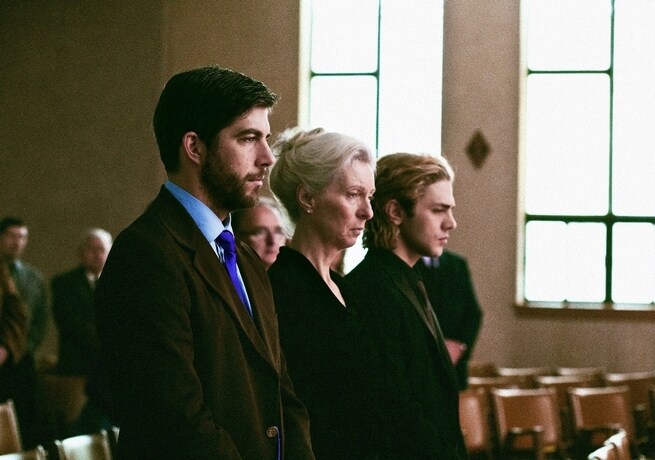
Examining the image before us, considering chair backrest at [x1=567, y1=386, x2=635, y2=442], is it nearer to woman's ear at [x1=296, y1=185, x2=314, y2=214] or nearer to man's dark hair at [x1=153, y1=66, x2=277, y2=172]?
woman's ear at [x1=296, y1=185, x2=314, y2=214]

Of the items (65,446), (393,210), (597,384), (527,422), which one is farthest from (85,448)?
(597,384)

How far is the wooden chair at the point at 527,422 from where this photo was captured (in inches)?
187

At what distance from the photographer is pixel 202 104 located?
195cm

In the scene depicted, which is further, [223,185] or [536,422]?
[536,422]

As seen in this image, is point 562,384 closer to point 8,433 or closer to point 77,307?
point 77,307

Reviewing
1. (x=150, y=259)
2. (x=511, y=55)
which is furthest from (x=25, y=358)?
(x=511, y=55)

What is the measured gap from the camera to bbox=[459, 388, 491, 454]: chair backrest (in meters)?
4.75

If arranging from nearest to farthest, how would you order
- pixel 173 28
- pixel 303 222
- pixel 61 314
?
1. pixel 303 222
2. pixel 61 314
3. pixel 173 28

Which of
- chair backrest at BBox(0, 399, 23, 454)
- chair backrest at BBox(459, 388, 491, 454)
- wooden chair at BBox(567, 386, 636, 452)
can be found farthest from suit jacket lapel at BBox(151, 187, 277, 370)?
wooden chair at BBox(567, 386, 636, 452)

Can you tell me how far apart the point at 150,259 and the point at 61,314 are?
20.5 feet

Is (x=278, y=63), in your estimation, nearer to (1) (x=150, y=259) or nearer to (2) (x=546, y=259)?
(2) (x=546, y=259)

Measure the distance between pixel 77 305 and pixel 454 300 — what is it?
10.2 feet

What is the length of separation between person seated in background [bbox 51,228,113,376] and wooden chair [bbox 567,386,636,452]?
3.89 m

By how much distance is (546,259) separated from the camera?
9641mm
